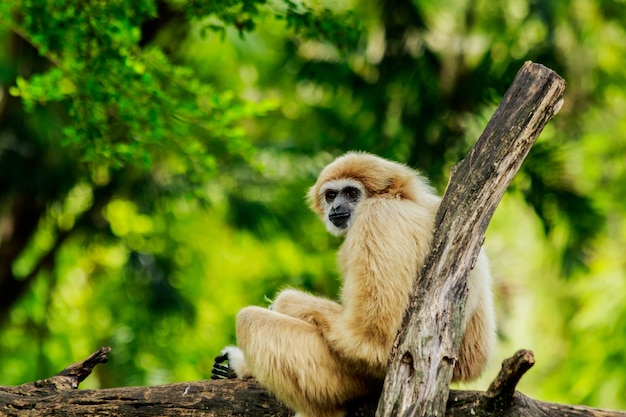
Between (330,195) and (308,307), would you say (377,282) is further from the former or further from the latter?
(330,195)

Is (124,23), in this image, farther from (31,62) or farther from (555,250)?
(555,250)

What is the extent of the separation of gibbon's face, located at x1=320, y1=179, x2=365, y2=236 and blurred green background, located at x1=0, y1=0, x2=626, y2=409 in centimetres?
222

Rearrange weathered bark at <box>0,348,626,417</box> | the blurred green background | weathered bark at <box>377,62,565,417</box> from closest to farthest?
weathered bark at <box>377,62,565,417</box>
weathered bark at <box>0,348,626,417</box>
the blurred green background

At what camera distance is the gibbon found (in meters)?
5.02

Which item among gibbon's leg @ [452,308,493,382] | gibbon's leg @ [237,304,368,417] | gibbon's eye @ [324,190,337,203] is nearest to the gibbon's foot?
gibbon's leg @ [237,304,368,417]

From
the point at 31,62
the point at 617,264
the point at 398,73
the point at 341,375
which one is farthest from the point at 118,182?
the point at 617,264

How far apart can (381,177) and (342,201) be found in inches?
Result: 16.7

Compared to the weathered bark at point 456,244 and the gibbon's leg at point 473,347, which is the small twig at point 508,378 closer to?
the weathered bark at point 456,244

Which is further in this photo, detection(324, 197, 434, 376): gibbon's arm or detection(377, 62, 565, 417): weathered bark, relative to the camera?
detection(324, 197, 434, 376): gibbon's arm

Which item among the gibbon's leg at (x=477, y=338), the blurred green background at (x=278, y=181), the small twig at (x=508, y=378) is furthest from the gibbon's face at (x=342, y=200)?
the blurred green background at (x=278, y=181)

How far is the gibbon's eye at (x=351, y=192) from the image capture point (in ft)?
20.6

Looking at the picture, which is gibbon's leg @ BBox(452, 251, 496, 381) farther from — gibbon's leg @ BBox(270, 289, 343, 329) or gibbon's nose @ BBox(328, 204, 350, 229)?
gibbon's nose @ BBox(328, 204, 350, 229)

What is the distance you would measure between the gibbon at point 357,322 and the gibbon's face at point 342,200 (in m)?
0.53

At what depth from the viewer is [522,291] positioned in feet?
65.9
